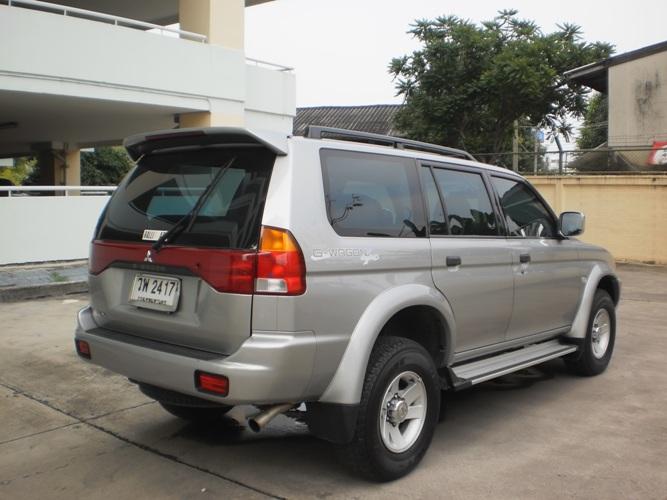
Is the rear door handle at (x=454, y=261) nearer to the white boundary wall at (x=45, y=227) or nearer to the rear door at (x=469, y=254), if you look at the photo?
the rear door at (x=469, y=254)

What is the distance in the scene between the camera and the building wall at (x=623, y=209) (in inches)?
559

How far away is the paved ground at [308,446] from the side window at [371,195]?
1.35 m

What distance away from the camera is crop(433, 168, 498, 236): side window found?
4.18 metres

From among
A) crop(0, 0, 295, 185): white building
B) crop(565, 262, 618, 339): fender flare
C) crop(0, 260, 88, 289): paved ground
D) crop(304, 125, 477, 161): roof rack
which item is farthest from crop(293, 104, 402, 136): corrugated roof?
crop(304, 125, 477, 161): roof rack

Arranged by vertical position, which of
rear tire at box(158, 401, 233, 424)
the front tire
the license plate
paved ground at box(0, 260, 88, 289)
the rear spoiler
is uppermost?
the rear spoiler

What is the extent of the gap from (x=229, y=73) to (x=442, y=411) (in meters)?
9.93

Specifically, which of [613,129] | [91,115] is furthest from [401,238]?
[613,129]

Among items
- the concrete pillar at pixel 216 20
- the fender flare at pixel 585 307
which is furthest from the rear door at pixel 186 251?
the concrete pillar at pixel 216 20

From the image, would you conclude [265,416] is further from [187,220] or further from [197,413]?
[197,413]

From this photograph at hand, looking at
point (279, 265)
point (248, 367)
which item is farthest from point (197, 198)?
point (248, 367)

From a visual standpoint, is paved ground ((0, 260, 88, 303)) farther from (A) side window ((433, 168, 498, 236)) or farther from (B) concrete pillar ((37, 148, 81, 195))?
(B) concrete pillar ((37, 148, 81, 195))

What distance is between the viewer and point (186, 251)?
3254 millimetres

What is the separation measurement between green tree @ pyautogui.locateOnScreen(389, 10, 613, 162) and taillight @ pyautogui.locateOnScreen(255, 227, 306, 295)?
16031mm

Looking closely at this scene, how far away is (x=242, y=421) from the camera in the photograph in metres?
4.54
